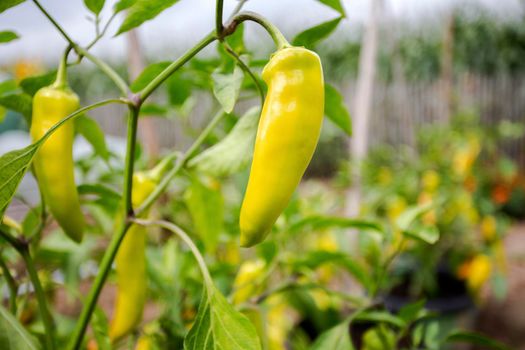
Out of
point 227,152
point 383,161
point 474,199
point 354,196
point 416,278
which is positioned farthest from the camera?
point 383,161

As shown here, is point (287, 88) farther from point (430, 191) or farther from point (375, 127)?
point (375, 127)

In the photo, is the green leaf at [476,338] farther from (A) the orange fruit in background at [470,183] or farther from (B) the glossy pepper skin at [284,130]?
(A) the orange fruit in background at [470,183]

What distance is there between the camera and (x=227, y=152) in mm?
480

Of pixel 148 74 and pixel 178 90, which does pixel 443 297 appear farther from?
pixel 148 74

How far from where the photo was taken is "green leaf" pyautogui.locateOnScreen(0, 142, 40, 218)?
0.33 meters

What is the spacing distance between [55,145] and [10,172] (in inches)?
2.6

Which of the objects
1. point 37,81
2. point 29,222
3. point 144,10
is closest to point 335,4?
point 144,10

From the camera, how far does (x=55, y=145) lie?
40cm

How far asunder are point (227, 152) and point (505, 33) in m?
5.51

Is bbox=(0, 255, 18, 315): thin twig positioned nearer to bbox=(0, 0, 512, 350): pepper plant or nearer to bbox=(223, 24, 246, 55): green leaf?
bbox=(0, 0, 512, 350): pepper plant

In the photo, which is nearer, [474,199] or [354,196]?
[354,196]

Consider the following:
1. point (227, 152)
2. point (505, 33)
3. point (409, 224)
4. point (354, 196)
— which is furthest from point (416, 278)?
point (505, 33)

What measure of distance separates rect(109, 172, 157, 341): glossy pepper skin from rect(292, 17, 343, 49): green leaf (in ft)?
0.75

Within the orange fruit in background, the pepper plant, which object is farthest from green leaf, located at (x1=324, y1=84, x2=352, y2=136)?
the orange fruit in background
